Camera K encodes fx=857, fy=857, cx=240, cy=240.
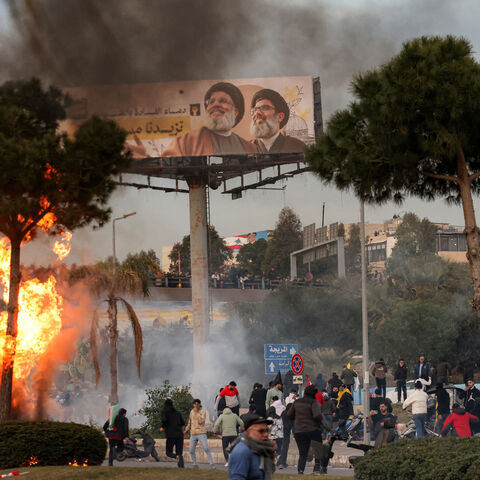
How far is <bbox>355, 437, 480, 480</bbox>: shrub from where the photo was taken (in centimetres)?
966

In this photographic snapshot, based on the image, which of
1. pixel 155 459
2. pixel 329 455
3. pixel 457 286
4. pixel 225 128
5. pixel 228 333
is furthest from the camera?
pixel 228 333

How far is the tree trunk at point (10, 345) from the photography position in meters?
16.8

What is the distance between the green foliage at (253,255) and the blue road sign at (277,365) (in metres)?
63.6

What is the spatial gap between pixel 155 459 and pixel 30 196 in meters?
6.48

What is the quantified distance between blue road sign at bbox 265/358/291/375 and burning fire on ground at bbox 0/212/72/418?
7.05 metres

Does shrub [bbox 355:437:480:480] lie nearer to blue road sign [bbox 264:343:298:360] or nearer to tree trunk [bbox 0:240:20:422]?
tree trunk [bbox 0:240:20:422]

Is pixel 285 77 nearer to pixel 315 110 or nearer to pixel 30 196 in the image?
pixel 315 110

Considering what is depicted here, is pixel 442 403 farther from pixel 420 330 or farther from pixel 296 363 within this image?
pixel 420 330

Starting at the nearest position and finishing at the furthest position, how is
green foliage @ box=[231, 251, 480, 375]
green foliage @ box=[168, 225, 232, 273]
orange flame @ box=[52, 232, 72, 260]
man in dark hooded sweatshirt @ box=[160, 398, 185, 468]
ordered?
man in dark hooded sweatshirt @ box=[160, 398, 185, 468] < orange flame @ box=[52, 232, 72, 260] < green foliage @ box=[231, 251, 480, 375] < green foliage @ box=[168, 225, 232, 273]

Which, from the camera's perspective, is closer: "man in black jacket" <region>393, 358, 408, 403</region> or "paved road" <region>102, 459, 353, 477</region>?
"paved road" <region>102, 459, 353, 477</region>

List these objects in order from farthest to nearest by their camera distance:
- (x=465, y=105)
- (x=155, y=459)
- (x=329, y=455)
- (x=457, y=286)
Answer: (x=457, y=286), (x=155, y=459), (x=329, y=455), (x=465, y=105)

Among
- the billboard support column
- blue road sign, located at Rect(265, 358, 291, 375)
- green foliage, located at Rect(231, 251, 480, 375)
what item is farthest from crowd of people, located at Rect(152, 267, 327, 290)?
blue road sign, located at Rect(265, 358, 291, 375)

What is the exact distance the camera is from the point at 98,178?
57.1ft

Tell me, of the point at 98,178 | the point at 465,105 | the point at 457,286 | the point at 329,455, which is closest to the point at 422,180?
the point at 465,105
